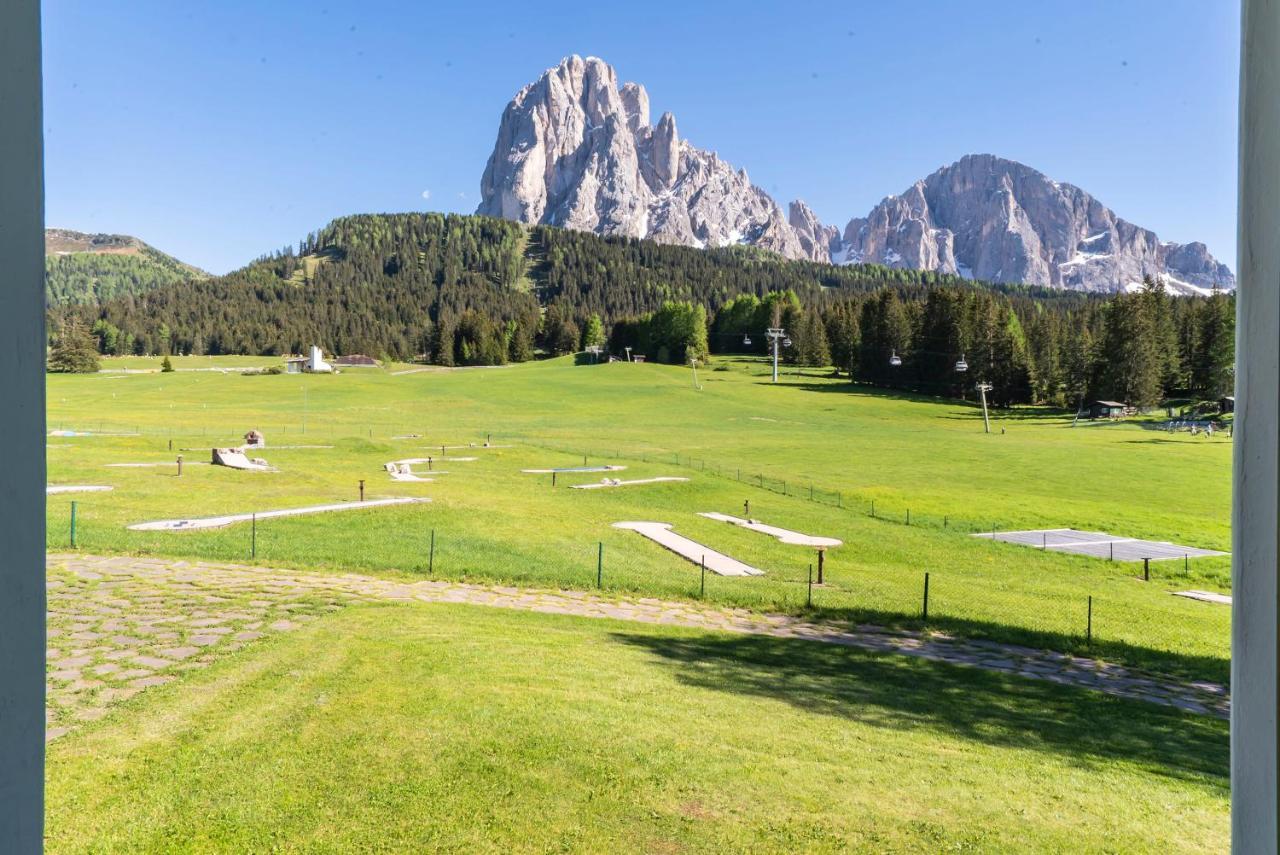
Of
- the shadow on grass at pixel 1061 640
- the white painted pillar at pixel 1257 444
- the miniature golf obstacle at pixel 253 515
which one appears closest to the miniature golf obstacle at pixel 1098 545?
the shadow on grass at pixel 1061 640

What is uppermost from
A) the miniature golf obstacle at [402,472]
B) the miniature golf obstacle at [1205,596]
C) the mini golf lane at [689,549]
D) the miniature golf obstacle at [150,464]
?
the miniature golf obstacle at [150,464]

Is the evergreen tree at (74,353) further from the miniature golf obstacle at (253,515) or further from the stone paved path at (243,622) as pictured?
the stone paved path at (243,622)

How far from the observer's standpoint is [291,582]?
14000mm

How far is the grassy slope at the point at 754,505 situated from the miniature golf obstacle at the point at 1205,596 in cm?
44

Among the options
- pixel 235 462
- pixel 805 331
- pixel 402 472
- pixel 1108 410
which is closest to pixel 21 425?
pixel 402 472

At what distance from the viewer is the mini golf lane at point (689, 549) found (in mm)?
18384

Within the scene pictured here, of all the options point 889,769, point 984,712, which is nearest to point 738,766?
point 889,769

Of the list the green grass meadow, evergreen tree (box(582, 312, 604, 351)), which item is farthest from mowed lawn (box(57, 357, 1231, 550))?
evergreen tree (box(582, 312, 604, 351))

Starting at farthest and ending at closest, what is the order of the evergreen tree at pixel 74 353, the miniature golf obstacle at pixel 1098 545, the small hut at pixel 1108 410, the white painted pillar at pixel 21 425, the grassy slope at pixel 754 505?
the evergreen tree at pixel 74 353 < the small hut at pixel 1108 410 < the miniature golf obstacle at pixel 1098 545 < the grassy slope at pixel 754 505 < the white painted pillar at pixel 21 425

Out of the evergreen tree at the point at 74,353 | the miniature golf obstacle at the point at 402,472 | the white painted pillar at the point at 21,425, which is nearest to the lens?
the white painted pillar at the point at 21,425

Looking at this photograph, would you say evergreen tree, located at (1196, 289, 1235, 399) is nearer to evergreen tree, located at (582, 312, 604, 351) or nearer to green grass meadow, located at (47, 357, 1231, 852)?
green grass meadow, located at (47, 357, 1231, 852)

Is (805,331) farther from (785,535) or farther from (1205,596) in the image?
(1205,596)

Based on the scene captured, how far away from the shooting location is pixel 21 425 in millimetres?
1344

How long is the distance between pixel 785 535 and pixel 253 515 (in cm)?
1543
